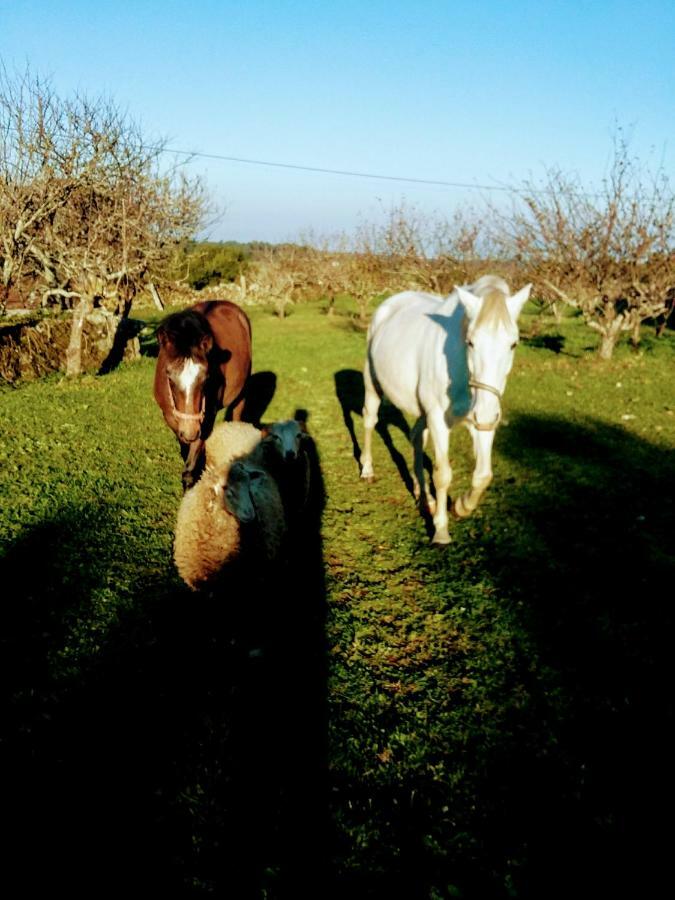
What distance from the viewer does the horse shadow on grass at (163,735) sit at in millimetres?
2369

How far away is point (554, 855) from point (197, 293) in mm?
36875

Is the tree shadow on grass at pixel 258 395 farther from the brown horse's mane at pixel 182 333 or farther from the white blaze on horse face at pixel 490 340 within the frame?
the white blaze on horse face at pixel 490 340

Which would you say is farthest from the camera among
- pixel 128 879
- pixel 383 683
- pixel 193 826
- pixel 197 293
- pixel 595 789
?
pixel 197 293

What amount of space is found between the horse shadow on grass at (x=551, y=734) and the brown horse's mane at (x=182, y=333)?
353cm

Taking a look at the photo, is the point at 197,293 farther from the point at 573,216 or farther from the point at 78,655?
the point at 78,655

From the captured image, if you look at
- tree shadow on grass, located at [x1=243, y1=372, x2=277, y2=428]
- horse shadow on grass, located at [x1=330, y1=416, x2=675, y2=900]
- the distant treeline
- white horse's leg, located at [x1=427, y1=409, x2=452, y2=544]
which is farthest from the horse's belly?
the distant treeline

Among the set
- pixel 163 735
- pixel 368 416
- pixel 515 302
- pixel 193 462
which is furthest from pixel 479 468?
pixel 193 462

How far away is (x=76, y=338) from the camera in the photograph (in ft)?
38.6

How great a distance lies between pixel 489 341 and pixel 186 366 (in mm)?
3086

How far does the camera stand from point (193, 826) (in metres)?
2.53

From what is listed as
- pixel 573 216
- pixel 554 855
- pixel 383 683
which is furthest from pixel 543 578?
pixel 573 216

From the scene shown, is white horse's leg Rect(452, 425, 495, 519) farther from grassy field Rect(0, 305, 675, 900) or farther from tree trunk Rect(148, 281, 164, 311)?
tree trunk Rect(148, 281, 164, 311)

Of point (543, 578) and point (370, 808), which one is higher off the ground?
point (543, 578)

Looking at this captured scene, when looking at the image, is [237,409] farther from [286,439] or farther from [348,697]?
[348,697]
